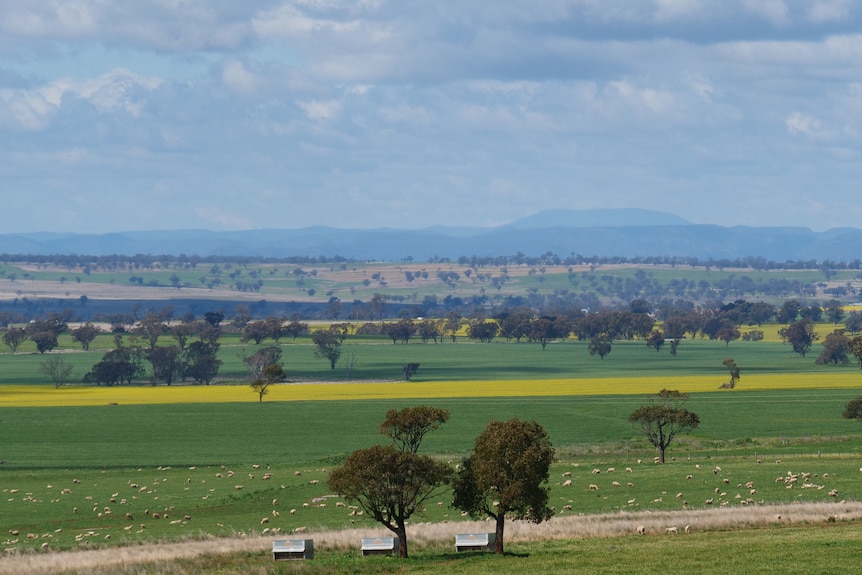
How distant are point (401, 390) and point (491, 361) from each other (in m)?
45.9

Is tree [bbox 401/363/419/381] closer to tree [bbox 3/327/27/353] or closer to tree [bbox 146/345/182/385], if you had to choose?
tree [bbox 146/345/182/385]

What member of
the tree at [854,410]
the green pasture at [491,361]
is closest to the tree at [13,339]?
the green pasture at [491,361]

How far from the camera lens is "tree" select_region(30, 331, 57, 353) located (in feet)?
582

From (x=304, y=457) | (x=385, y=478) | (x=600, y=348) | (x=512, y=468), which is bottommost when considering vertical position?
(x=304, y=457)

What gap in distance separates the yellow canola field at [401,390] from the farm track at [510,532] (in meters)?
60.0

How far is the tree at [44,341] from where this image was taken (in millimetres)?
177375

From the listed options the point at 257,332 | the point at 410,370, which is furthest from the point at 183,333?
the point at 410,370

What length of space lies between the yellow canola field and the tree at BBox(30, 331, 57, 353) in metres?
54.4

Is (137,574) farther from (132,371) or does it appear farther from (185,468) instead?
(132,371)

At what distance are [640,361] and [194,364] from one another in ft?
179

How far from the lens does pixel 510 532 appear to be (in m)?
43.3

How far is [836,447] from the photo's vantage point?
221ft

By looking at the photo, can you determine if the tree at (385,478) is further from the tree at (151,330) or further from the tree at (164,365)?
the tree at (151,330)

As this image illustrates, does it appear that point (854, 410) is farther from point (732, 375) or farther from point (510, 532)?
point (510, 532)
